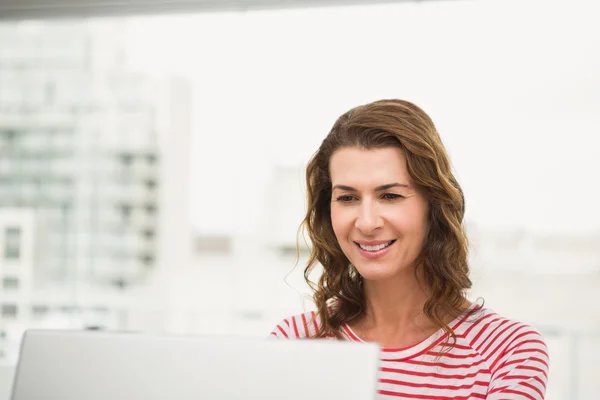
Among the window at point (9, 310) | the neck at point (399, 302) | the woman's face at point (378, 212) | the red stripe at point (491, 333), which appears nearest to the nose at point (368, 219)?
the woman's face at point (378, 212)

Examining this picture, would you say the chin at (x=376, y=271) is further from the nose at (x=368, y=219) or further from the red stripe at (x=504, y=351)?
the red stripe at (x=504, y=351)

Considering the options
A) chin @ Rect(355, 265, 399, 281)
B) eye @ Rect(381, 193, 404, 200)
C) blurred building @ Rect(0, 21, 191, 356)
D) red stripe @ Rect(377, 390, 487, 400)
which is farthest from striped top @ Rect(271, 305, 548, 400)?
blurred building @ Rect(0, 21, 191, 356)

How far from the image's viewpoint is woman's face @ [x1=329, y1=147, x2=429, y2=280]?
47.2 inches

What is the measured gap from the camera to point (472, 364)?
1187 millimetres

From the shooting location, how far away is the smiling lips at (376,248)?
3.96 feet

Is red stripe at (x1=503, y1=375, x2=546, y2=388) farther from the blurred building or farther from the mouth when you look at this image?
the blurred building

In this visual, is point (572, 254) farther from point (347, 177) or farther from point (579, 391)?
A: point (347, 177)

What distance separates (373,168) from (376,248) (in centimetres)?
14

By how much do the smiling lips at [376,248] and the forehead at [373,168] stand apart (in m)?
0.10

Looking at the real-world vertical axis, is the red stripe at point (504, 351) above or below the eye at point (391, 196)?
below

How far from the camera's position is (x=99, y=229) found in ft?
16.4

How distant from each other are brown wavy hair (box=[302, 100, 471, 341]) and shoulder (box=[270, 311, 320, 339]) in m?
0.02

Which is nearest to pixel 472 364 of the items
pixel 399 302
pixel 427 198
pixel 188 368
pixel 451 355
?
pixel 451 355

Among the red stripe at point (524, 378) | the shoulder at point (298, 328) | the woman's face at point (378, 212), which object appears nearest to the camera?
the red stripe at point (524, 378)
